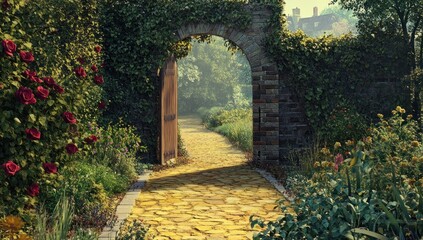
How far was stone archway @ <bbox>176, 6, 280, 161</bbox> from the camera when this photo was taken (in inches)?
454

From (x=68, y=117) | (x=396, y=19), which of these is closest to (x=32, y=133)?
(x=68, y=117)

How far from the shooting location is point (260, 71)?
1156 centimetres

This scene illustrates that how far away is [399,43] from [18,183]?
8.97 metres

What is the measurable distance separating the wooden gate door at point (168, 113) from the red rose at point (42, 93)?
6320 millimetres

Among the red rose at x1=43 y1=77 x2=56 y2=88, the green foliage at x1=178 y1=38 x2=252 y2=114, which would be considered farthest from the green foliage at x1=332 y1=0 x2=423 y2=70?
the green foliage at x1=178 y1=38 x2=252 y2=114

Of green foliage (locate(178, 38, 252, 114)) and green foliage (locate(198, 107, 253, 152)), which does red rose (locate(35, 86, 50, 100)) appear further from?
green foliage (locate(178, 38, 252, 114))

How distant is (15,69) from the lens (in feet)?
17.7

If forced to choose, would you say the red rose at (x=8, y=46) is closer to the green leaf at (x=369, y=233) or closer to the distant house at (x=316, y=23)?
the green leaf at (x=369, y=233)

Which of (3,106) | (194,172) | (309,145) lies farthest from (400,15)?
(3,106)

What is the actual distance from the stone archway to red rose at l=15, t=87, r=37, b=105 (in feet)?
21.9

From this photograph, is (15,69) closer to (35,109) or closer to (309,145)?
(35,109)

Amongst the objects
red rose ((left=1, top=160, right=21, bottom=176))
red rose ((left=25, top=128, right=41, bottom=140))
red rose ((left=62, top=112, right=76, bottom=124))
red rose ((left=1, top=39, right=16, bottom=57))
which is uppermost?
red rose ((left=1, top=39, right=16, bottom=57))

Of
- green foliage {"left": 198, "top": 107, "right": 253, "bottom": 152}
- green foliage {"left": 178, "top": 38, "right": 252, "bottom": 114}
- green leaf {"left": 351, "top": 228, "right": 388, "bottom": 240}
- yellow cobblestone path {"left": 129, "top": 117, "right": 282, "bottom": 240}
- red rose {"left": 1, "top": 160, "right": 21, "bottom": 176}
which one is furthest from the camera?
green foliage {"left": 178, "top": 38, "right": 252, "bottom": 114}

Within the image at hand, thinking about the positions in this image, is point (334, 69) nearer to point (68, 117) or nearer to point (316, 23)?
point (68, 117)
